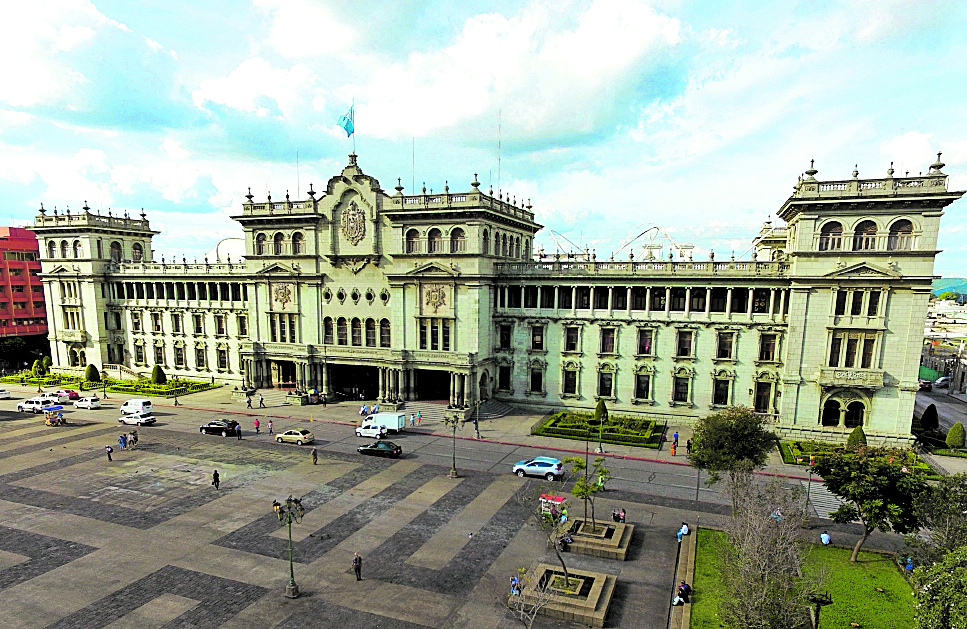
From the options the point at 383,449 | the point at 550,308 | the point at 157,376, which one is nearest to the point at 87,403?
the point at 157,376

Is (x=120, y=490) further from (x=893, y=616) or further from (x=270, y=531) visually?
(x=893, y=616)

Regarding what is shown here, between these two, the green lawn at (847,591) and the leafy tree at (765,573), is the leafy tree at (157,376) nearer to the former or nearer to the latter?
the green lawn at (847,591)

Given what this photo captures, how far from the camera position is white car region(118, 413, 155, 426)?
5600 cm

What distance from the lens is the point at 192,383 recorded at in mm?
75188

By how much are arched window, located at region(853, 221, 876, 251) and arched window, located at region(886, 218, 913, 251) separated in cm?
121

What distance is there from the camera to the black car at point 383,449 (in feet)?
149

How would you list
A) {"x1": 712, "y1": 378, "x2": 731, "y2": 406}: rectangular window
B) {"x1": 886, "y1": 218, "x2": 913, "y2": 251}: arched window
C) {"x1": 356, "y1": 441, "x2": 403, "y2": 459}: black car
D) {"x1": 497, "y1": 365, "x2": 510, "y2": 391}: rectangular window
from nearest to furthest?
{"x1": 886, "y1": 218, "x2": 913, "y2": 251}: arched window < {"x1": 356, "y1": 441, "x2": 403, "y2": 459}: black car < {"x1": 712, "y1": 378, "x2": 731, "y2": 406}: rectangular window < {"x1": 497, "y1": 365, "x2": 510, "y2": 391}: rectangular window

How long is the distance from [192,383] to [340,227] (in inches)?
1355

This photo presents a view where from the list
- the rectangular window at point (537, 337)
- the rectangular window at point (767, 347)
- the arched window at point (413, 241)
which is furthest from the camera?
the arched window at point (413, 241)

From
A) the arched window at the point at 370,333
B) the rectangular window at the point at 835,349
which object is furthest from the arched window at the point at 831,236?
the arched window at the point at 370,333

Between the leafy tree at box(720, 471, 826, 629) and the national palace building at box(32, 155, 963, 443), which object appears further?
the national palace building at box(32, 155, 963, 443)

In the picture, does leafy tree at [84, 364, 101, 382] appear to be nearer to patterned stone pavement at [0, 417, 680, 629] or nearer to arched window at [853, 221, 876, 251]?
patterned stone pavement at [0, 417, 680, 629]

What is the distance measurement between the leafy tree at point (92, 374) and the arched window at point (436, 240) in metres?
56.5

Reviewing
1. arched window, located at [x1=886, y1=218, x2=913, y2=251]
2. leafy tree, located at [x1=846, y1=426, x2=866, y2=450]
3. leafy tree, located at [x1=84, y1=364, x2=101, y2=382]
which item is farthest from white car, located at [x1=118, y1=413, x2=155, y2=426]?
arched window, located at [x1=886, y1=218, x2=913, y2=251]
